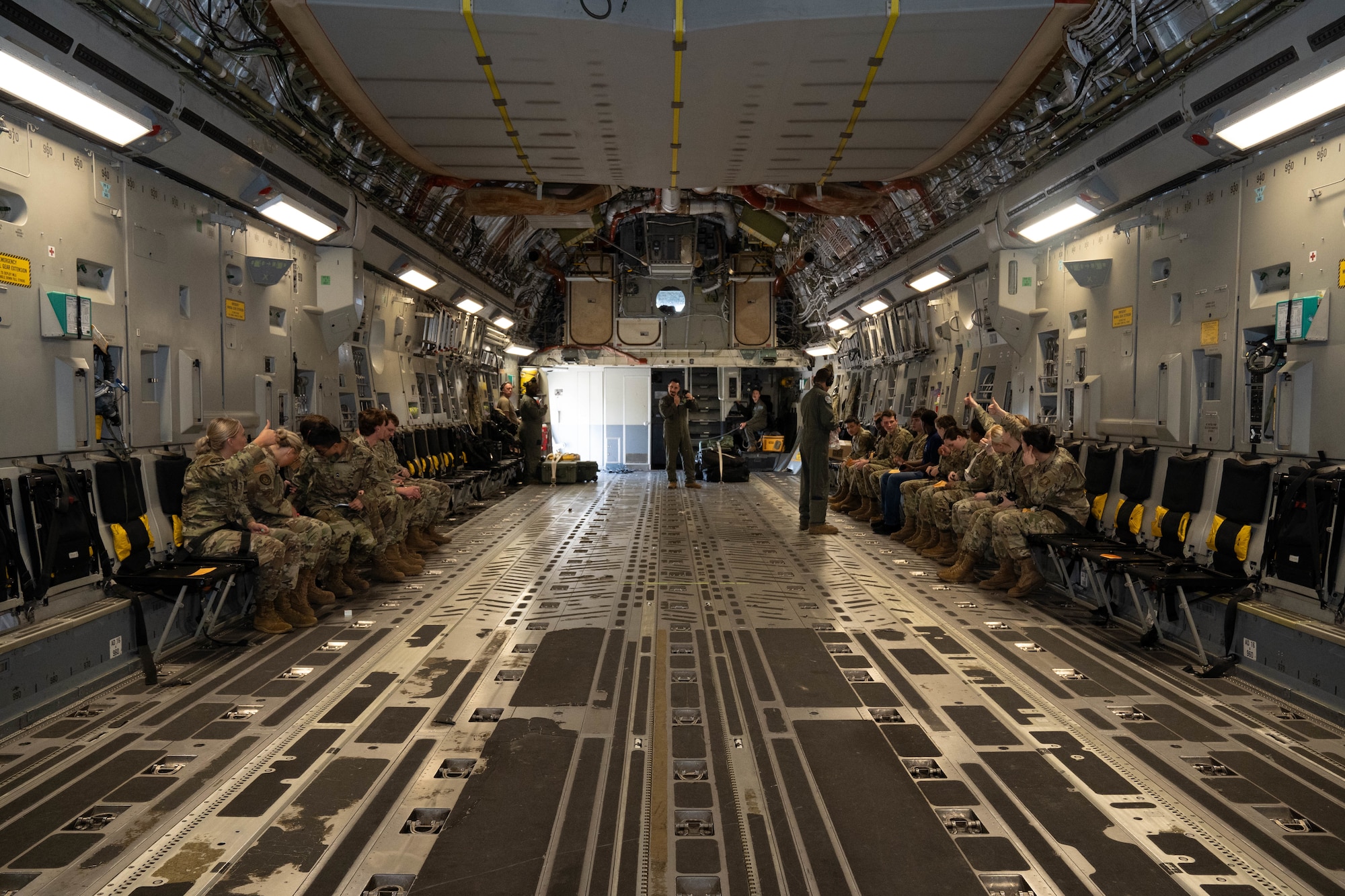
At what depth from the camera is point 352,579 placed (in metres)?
7.00

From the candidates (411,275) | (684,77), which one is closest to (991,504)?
(684,77)

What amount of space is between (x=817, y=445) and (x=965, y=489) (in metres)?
2.20

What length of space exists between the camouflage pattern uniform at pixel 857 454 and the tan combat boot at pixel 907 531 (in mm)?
2268

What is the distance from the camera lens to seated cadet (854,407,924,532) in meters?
11.0

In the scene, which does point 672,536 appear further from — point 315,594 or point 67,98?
point 67,98

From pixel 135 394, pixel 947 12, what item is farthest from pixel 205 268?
pixel 947 12

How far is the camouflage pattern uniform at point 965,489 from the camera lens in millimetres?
8047

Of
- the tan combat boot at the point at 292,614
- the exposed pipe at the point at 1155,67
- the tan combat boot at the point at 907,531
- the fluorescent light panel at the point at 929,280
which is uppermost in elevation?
the exposed pipe at the point at 1155,67

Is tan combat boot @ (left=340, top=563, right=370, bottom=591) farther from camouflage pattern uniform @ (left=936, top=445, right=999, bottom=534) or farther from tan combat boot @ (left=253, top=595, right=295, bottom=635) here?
camouflage pattern uniform @ (left=936, top=445, right=999, bottom=534)

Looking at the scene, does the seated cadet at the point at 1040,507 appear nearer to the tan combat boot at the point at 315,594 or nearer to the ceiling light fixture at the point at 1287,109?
the ceiling light fixture at the point at 1287,109

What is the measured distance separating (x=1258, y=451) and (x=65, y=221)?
733 centimetres

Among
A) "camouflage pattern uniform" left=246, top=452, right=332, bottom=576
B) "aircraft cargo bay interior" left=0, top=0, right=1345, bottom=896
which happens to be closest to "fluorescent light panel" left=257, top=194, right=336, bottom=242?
"aircraft cargo bay interior" left=0, top=0, right=1345, bottom=896

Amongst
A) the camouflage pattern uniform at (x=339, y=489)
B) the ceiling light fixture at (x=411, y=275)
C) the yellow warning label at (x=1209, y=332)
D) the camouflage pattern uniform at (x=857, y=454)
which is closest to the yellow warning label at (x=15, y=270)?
the yellow warning label at (x=1209, y=332)

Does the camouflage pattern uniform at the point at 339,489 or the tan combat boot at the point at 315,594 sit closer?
the tan combat boot at the point at 315,594
